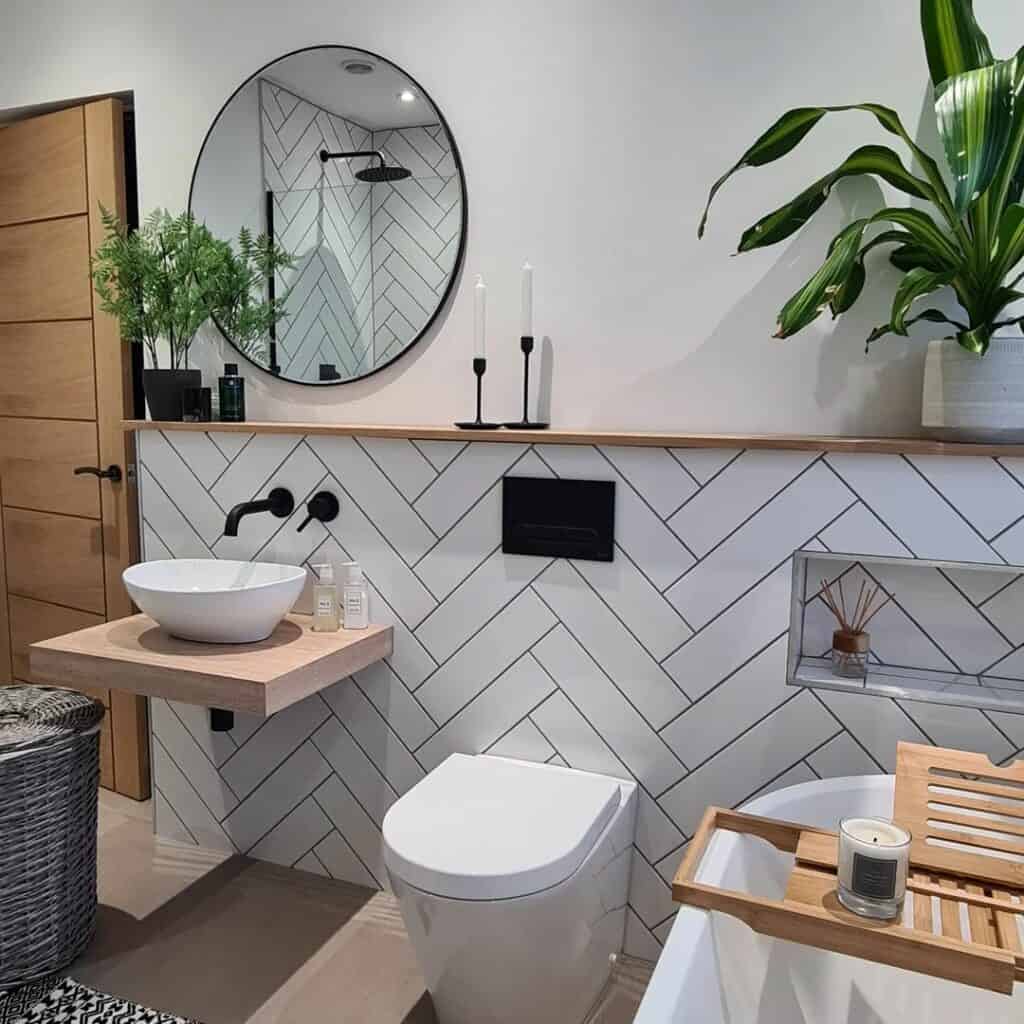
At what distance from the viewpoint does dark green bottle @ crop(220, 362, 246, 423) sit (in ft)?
7.68

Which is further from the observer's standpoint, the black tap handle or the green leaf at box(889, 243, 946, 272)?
the black tap handle

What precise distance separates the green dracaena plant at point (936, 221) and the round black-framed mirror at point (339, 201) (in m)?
0.84

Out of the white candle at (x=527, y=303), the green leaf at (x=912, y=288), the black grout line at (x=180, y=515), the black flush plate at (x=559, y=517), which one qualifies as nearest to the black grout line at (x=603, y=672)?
the black flush plate at (x=559, y=517)

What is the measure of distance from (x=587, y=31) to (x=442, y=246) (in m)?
0.58

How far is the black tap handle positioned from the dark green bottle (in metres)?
0.37

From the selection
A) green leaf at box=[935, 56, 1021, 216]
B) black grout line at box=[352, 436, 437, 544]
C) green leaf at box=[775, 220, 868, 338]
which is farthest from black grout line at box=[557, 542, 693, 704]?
green leaf at box=[935, 56, 1021, 216]

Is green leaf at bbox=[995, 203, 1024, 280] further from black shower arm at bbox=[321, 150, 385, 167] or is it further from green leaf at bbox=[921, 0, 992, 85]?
black shower arm at bbox=[321, 150, 385, 167]

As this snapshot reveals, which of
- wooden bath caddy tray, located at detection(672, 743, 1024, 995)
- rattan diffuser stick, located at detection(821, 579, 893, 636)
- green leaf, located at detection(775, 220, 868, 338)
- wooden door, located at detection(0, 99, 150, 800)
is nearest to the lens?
wooden bath caddy tray, located at detection(672, 743, 1024, 995)

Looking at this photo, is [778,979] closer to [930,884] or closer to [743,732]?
[930,884]

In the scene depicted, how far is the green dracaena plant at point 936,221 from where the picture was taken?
151 centimetres

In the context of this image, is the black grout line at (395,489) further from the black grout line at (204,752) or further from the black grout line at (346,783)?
the black grout line at (204,752)

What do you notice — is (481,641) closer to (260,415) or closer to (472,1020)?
(472,1020)

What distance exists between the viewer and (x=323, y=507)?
86.3 inches

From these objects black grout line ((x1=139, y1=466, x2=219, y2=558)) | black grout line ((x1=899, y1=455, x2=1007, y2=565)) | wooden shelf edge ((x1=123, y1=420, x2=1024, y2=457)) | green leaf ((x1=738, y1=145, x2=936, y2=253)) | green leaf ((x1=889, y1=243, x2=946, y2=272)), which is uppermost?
green leaf ((x1=738, y1=145, x2=936, y2=253))
